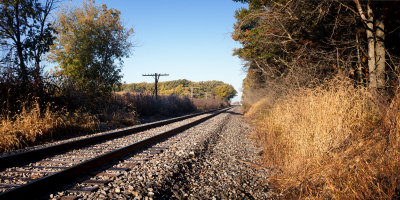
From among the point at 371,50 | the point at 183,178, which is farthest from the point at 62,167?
the point at 371,50

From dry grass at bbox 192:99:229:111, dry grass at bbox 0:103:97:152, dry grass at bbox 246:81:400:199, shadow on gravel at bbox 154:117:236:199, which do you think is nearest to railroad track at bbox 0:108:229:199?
shadow on gravel at bbox 154:117:236:199

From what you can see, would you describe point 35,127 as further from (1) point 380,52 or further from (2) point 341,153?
(1) point 380,52

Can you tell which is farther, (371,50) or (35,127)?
(371,50)

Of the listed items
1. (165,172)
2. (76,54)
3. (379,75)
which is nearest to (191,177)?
(165,172)

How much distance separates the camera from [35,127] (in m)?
5.68

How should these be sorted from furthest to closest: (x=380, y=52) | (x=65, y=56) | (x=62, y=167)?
(x=65, y=56) → (x=380, y=52) → (x=62, y=167)

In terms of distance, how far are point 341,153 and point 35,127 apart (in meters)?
7.57

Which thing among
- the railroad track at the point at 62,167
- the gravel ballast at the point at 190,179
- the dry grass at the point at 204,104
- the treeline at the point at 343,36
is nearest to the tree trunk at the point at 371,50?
the treeline at the point at 343,36

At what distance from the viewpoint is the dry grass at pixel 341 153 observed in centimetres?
222

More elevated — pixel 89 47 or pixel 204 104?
pixel 89 47

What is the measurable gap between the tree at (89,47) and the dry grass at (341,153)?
11478mm

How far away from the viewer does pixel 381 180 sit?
2207 mm

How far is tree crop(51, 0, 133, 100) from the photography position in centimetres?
1266

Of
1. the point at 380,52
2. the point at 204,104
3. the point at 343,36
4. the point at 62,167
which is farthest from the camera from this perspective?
the point at 204,104
